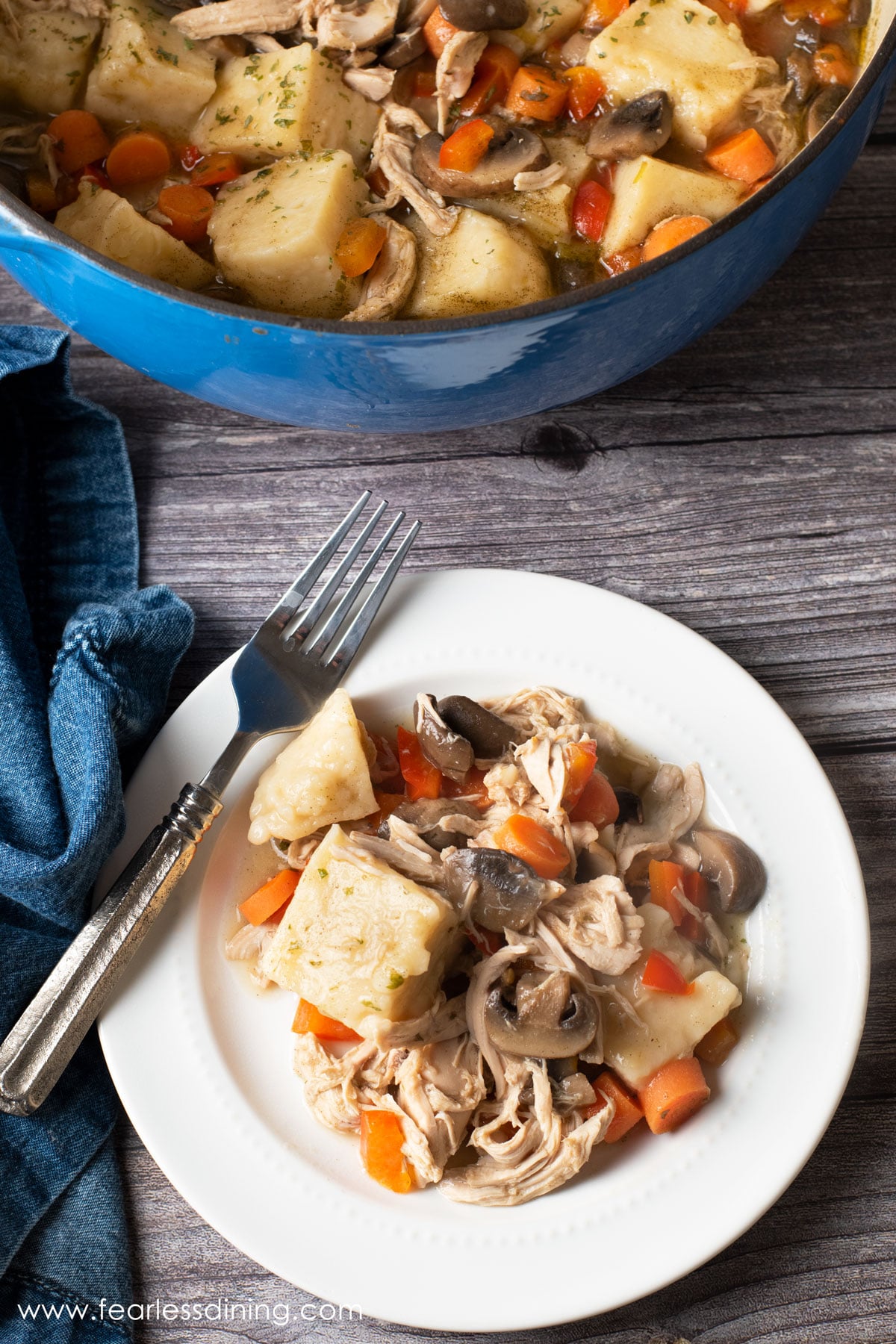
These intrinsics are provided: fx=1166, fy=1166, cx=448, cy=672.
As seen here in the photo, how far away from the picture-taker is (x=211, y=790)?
2080 millimetres

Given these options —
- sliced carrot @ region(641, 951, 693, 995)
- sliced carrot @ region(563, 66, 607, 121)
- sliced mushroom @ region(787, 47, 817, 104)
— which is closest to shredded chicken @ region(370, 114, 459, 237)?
sliced carrot @ region(563, 66, 607, 121)

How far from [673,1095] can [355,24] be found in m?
2.04

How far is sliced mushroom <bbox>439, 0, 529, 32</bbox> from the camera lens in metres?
2.18

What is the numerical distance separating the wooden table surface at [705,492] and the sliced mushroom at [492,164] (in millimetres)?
555

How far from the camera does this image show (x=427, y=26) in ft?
7.48

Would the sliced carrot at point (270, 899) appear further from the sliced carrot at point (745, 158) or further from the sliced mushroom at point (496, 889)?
the sliced carrot at point (745, 158)

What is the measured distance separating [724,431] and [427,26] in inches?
40.1

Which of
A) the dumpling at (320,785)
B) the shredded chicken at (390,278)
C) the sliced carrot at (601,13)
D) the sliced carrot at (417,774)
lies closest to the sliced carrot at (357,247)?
the shredded chicken at (390,278)

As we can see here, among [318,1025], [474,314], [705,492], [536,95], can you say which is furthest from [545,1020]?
[536,95]

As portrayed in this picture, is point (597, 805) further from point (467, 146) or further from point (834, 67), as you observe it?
point (834, 67)

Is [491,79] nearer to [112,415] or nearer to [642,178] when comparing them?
[642,178]

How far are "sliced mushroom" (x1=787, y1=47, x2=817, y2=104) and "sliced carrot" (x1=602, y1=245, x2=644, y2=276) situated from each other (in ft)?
1.53

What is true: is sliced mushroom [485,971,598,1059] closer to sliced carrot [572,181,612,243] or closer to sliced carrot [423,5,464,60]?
sliced carrot [572,181,612,243]

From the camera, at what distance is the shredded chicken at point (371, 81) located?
7.36 feet
